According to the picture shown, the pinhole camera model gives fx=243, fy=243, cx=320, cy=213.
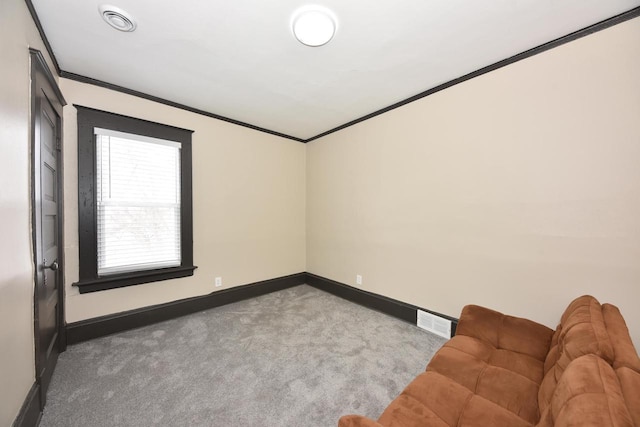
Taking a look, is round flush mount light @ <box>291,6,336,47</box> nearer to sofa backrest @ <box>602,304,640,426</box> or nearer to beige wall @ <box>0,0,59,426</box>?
beige wall @ <box>0,0,59,426</box>

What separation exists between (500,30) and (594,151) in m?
1.08

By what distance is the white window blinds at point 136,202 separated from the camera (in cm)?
247

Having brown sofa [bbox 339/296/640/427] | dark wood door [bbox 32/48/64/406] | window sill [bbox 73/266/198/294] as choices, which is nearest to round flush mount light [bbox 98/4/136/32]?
dark wood door [bbox 32/48/64/406]

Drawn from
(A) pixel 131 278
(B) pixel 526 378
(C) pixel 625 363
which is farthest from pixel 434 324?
(A) pixel 131 278

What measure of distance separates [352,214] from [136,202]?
2.59 meters

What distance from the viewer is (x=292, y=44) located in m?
1.87

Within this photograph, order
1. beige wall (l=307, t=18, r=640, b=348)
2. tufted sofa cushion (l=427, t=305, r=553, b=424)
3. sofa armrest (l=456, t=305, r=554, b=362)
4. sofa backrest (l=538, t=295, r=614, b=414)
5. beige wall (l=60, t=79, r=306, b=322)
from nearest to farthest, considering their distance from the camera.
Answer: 1. sofa backrest (l=538, t=295, r=614, b=414)
2. tufted sofa cushion (l=427, t=305, r=553, b=424)
3. sofa armrest (l=456, t=305, r=554, b=362)
4. beige wall (l=307, t=18, r=640, b=348)
5. beige wall (l=60, t=79, r=306, b=322)

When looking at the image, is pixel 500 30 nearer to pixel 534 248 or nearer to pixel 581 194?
pixel 581 194

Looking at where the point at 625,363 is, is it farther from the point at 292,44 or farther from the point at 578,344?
the point at 292,44

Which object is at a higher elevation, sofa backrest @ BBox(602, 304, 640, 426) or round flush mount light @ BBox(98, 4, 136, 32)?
round flush mount light @ BBox(98, 4, 136, 32)

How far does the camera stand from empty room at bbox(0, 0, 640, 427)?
133 centimetres

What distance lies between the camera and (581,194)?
1.76 m

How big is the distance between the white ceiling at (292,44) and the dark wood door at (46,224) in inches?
20.0

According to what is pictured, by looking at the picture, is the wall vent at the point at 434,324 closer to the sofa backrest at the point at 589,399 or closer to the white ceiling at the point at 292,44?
the sofa backrest at the point at 589,399
